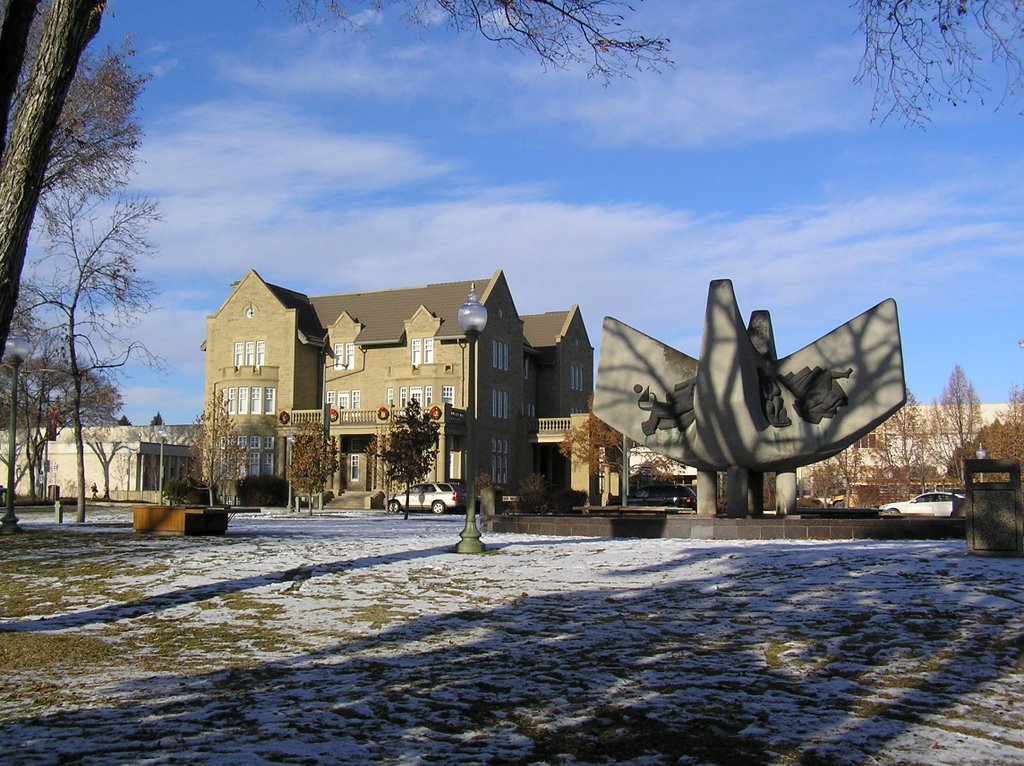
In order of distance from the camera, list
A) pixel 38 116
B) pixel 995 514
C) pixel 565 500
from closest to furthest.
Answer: pixel 38 116
pixel 995 514
pixel 565 500

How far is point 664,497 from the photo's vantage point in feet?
151

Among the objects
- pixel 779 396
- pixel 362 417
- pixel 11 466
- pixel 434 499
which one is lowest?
pixel 434 499

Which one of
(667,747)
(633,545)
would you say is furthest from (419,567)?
(667,747)

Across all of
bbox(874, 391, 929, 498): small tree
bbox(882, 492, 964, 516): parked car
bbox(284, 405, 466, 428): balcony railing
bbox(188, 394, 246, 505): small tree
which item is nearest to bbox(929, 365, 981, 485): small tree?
bbox(874, 391, 929, 498): small tree

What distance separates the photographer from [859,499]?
56.2 metres

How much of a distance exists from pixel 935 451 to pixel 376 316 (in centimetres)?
3731

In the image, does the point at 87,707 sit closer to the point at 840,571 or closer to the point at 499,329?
the point at 840,571

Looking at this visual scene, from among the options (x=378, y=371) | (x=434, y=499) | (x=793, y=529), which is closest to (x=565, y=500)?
(x=434, y=499)

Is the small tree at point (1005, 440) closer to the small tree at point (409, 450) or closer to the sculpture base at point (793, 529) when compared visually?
the small tree at point (409, 450)

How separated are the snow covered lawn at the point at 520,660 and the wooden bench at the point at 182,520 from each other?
5.32 meters

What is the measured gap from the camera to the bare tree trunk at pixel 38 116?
22.5 ft

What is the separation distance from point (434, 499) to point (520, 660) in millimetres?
40139

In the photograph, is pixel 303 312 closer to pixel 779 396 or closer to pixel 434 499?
pixel 434 499

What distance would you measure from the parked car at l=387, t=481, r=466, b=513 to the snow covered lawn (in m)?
33.0
